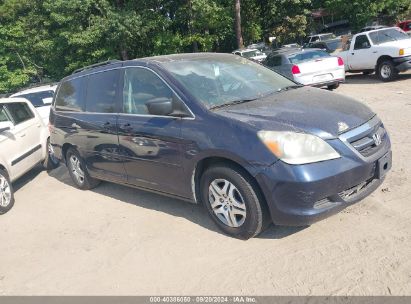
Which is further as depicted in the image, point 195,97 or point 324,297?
point 195,97

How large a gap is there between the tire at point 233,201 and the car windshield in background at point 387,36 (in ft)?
36.9

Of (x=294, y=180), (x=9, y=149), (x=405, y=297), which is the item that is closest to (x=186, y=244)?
(x=294, y=180)

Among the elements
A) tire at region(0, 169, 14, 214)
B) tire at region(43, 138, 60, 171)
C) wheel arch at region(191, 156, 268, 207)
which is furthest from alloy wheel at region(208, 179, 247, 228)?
tire at region(43, 138, 60, 171)

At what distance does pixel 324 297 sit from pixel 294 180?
0.92m

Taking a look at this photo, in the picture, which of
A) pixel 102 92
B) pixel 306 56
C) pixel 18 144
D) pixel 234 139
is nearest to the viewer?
pixel 234 139

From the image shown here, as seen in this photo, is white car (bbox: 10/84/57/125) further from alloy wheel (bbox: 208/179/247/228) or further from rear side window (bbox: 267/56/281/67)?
alloy wheel (bbox: 208/179/247/228)

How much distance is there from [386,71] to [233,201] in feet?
35.9

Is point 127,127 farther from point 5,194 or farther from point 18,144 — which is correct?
point 18,144

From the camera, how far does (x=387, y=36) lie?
43.2ft

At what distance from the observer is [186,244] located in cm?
412

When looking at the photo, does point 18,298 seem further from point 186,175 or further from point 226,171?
point 226,171

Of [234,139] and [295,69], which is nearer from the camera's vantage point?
[234,139]

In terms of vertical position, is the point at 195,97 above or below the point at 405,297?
above

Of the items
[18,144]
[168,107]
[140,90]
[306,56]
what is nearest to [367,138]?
[168,107]
